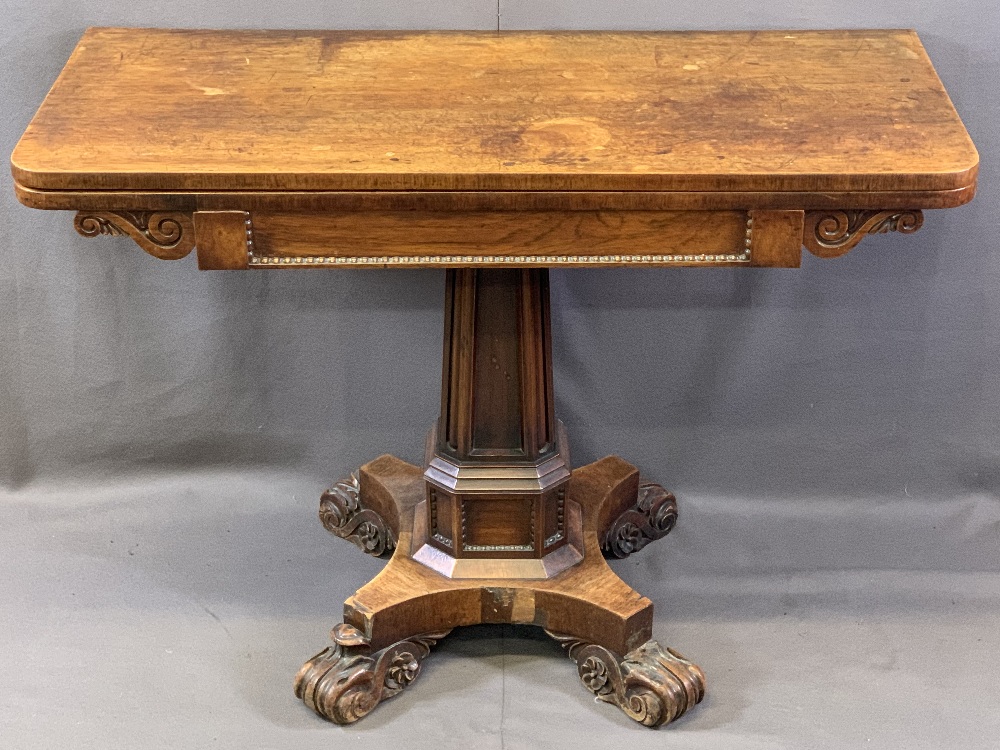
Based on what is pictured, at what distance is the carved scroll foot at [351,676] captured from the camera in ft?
8.21

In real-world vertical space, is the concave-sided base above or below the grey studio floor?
above

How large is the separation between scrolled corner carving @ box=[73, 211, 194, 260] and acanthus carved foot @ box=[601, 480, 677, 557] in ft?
3.98

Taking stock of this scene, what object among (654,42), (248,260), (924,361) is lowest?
(924,361)

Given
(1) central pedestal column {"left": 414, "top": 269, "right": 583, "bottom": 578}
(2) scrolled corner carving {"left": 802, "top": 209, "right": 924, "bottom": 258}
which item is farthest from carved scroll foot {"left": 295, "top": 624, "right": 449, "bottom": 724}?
(2) scrolled corner carving {"left": 802, "top": 209, "right": 924, "bottom": 258}

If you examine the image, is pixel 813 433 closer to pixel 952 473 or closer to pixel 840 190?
pixel 952 473

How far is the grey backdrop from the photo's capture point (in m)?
2.59

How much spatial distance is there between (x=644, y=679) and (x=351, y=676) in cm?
51

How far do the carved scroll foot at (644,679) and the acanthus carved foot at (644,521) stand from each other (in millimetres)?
414

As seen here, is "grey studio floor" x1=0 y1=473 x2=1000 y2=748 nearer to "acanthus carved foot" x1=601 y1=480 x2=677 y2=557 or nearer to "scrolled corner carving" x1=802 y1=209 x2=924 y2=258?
"acanthus carved foot" x1=601 y1=480 x2=677 y2=557

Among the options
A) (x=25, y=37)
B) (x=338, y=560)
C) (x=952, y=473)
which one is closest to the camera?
(x=25, y=37)

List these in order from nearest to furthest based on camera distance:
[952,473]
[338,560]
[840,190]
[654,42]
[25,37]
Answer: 1. [840,190]
2. [654,42]
3. [25,37]
4. [338,560]
5. [952,473]

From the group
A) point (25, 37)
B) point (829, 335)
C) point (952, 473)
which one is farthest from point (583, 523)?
point (25, 37)

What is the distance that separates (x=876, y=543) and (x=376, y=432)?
1.11 meters

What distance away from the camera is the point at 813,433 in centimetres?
319
